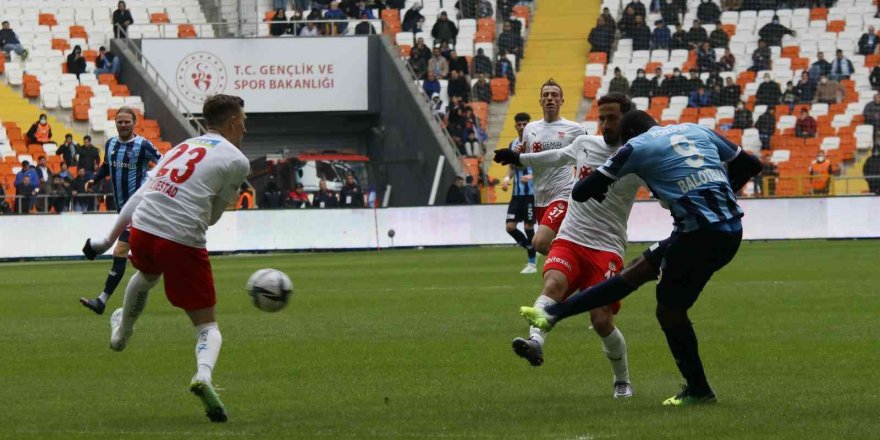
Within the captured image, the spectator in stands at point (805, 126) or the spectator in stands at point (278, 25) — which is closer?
the spectator in stands at point (805, 126)

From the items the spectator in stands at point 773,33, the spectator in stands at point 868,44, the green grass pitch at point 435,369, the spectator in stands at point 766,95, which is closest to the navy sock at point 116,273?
the green grass pitch at point 435,369

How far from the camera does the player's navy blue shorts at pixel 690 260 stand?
9.00 m

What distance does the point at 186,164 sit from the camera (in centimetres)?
903

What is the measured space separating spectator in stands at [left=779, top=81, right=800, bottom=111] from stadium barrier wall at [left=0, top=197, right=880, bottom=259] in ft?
21.5

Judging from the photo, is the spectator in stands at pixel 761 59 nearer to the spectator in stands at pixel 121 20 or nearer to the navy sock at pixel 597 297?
the spectator in stands at pixel 121 20

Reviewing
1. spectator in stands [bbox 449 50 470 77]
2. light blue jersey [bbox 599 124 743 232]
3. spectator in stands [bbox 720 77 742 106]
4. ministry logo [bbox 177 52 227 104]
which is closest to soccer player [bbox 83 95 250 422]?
light blue jersey [bbox 599 124 743 232]

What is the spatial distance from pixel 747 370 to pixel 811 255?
17.1m

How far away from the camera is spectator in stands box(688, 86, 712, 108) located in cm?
4112

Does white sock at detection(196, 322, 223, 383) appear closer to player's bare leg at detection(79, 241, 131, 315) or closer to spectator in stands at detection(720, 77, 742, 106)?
player's bare leg at detection(79, 241, 131, 315)

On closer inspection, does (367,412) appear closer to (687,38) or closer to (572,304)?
(572,304)

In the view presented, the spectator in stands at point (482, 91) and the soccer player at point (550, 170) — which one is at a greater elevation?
the soccer player at point (550, 170)

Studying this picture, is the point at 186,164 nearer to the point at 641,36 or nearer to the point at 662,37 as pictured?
the point at 662,37

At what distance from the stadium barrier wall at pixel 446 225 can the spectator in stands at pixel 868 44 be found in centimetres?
917

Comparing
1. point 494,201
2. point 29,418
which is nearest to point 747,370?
point 29,418
